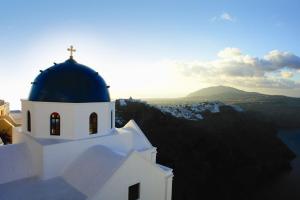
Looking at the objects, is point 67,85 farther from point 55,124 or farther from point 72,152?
point 72,152

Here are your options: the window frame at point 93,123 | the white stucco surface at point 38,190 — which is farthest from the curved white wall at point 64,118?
the white stucco surface at point 38,190

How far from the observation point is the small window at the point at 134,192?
8.88 meters

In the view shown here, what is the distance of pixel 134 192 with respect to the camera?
905cm

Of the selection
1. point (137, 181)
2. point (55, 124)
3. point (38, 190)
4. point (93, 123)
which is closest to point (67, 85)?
point (55, 124)

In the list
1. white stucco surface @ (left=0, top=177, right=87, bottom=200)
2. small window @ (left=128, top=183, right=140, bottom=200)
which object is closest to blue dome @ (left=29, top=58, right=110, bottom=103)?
white stucco surface @ (left=0, top=177, right=87, bottom=200)

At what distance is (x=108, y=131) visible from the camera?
10.6m

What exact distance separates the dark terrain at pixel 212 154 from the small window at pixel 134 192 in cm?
1198

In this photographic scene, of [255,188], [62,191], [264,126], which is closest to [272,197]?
[255,188]

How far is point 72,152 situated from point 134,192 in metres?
2.88

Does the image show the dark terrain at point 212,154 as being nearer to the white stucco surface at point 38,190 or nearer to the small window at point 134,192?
the small window at point 134,192

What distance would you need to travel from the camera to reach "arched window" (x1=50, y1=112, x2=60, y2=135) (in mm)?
9477

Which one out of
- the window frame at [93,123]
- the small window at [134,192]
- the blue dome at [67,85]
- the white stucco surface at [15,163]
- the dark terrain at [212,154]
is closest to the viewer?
the white stucco surface at [15,163]

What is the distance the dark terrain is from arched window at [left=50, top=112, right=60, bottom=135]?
1379 cm

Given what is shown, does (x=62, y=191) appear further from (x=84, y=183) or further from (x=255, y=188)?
(x=255, y=188)
